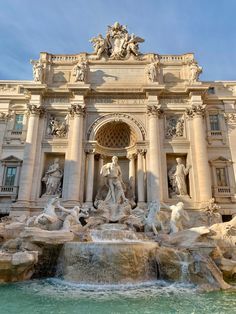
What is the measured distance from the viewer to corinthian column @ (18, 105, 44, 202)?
1567cm

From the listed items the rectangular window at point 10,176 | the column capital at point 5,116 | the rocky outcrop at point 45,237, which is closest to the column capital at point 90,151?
the rectangular window at point 10,176

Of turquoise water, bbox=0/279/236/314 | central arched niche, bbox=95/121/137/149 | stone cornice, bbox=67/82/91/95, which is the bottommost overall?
turquoise water, bbox=0/279/236/314

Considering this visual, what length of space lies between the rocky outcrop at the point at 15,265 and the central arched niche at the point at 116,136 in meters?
10.2

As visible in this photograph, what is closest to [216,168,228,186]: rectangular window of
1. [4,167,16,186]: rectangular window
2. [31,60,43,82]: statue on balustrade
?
[4,167,16,186]: rectangular window

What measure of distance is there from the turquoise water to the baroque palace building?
7758mm

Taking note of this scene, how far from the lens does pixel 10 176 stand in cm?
1700

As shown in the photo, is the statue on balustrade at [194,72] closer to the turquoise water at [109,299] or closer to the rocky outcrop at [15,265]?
the turquoise water at [109,299]

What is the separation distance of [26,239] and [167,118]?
1238cm

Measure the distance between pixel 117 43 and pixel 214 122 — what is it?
975 centimetres

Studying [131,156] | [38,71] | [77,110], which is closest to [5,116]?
[38,71]

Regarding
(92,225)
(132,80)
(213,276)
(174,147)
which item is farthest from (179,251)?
(132,80)

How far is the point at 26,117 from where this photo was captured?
60.5 feet

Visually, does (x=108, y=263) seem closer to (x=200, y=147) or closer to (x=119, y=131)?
(x=200, y=147)

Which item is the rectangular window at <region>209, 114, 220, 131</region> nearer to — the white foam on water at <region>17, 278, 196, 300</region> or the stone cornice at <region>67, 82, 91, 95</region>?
the stone cornice at <region>67, 82, 91, 95</region>
